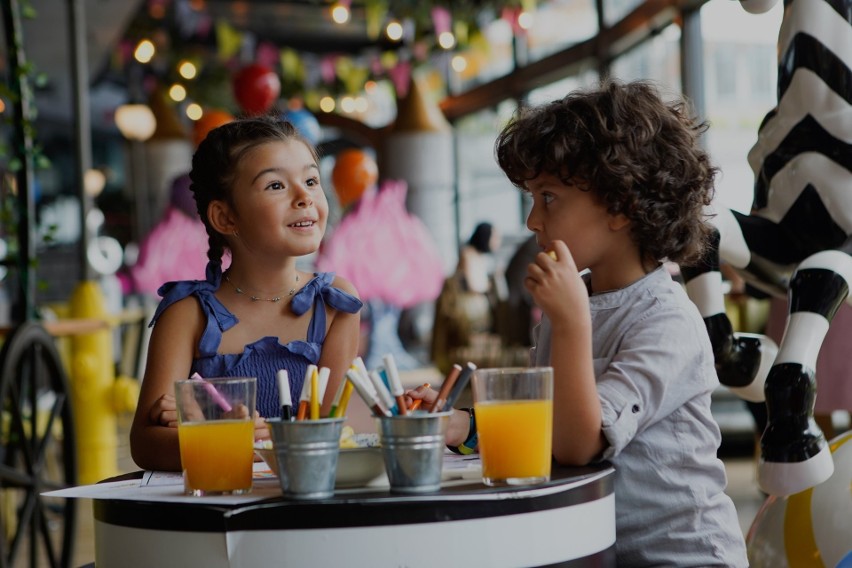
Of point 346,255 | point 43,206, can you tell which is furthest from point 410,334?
point 43,206

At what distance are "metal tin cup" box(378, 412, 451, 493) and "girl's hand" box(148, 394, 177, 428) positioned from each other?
0.47m

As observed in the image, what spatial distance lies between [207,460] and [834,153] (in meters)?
1.22

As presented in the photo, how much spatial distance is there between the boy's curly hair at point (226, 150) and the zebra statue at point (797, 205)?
2.27 feet

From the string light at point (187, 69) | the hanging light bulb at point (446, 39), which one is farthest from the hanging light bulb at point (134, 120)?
the hanging light bulb at point (446, 39)

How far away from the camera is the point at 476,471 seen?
45.9 inches

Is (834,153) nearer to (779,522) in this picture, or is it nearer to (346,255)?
(779,522)

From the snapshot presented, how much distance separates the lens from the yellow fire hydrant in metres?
5.14

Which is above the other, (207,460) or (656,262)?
(656,262)

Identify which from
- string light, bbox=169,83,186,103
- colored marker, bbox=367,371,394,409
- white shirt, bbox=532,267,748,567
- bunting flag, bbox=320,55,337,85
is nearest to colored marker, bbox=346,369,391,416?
colored marker, bbox=367,371,394,409

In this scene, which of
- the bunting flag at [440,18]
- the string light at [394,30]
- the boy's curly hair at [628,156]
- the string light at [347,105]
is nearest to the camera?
the boy's curly hair at [628,156]

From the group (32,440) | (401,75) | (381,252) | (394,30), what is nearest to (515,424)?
(32,440)

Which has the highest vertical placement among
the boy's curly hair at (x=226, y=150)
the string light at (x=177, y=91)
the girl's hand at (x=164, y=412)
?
the string light at (x=177, y=91)

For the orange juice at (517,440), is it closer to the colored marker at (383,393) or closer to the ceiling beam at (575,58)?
the colored marker at (383,393)

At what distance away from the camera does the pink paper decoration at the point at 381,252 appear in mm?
7090
